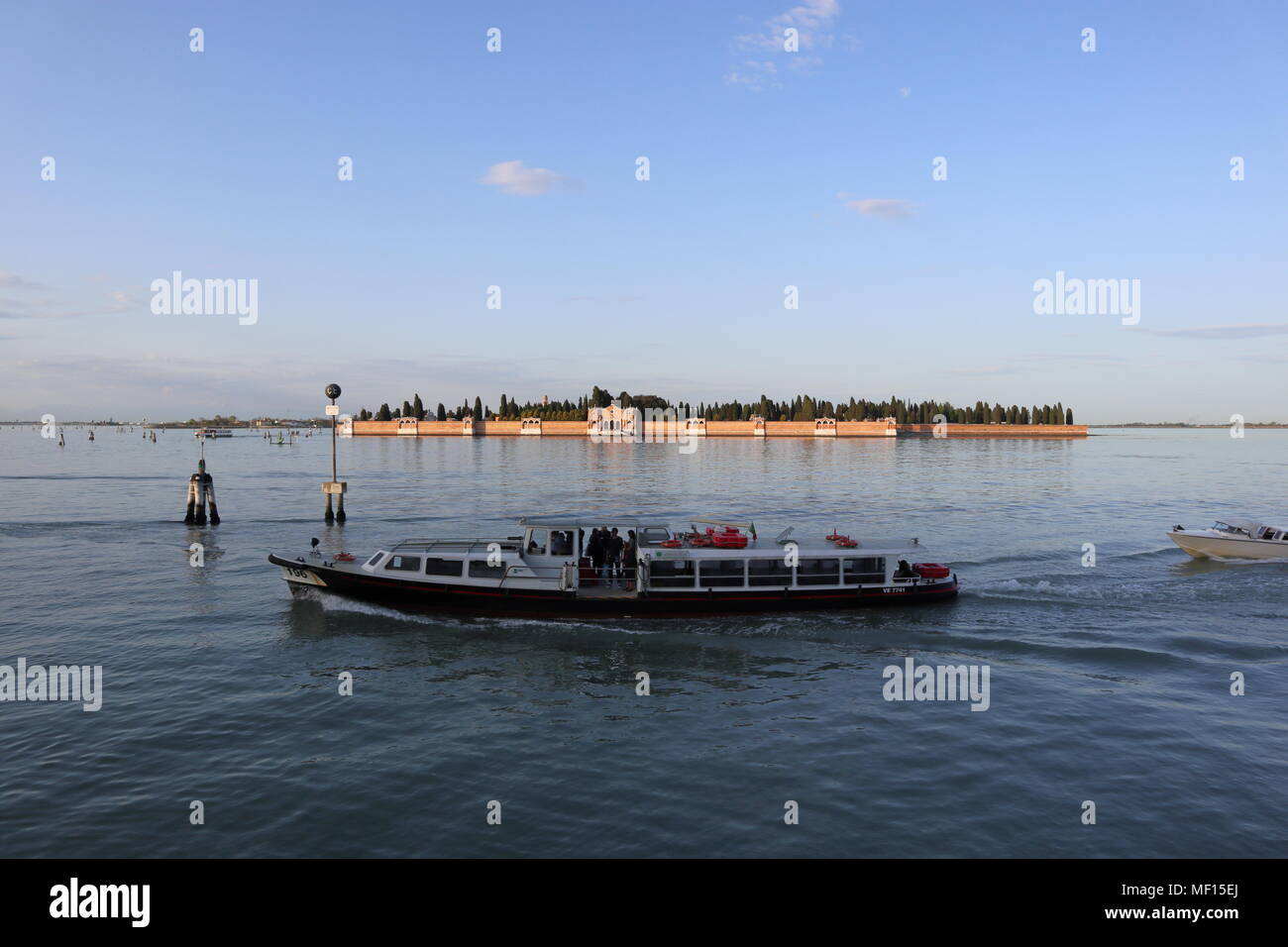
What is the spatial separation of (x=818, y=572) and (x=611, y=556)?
337 inches

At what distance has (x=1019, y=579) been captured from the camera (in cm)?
3906

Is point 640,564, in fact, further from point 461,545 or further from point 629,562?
point 461,545

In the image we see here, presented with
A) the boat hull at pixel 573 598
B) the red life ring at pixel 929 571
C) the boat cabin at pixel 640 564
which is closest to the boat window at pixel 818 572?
the boat cabin at pixel 640 564

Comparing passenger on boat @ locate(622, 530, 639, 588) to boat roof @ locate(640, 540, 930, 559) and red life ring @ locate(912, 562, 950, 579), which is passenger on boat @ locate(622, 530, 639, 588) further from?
red life ring @ locate(912, 562, 950, 579)

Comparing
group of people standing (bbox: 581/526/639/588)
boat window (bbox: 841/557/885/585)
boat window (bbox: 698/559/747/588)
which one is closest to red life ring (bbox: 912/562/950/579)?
boat window (bbox: 841/557/885/585)

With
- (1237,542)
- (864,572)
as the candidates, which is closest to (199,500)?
(864,572)

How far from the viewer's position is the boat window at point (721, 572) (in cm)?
3116

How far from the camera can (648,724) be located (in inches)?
824

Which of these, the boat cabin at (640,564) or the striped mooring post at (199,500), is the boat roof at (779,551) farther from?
the striped mooring post at (199,500)

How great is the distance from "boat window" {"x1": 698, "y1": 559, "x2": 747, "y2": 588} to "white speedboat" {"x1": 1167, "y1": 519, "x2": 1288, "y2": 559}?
30.1 metres

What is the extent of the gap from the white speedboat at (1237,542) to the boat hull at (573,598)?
2383 centimetres
